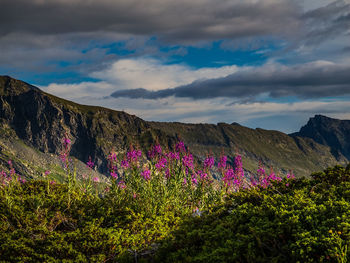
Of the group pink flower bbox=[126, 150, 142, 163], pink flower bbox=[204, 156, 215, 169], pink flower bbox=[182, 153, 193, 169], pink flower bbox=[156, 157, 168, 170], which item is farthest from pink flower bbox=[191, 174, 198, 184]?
pink flower bbox=[126, 150, 142, 163]

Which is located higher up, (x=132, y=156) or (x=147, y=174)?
(x=132, y=156)

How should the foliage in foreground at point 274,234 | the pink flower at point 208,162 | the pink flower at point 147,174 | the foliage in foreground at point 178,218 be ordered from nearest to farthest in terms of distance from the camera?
the foliage in foreground at point 274,234
the foliage in foreground at point 178,218
the pink flower at point 147,174
the pink flower at point 208,162

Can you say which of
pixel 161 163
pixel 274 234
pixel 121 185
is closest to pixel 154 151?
pixel 161 163

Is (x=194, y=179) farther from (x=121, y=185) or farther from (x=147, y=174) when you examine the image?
(x=121, y=185)

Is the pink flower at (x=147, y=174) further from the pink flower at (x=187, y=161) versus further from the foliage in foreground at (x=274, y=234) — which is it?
the foliage in foreground at (x=274, y=234)

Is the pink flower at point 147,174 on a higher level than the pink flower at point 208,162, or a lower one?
lower

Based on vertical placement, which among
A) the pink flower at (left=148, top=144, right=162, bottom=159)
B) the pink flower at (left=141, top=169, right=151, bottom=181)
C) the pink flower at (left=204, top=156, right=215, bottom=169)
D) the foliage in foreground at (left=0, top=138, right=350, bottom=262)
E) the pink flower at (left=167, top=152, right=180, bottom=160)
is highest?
the pink flower at (left=148, top=144, right=162, bottom=159)

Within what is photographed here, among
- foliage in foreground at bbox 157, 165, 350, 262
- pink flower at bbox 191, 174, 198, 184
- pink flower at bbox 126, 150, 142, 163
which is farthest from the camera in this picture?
pink flower at bbox 191, 174, 198, 184

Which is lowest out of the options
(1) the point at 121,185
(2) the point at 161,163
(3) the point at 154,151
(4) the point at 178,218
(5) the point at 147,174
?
(4) the point at 178,218

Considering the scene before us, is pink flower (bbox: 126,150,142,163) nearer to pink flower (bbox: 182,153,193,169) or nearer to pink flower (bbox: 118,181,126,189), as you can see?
pink flower (bbox: 118,181,126,189)

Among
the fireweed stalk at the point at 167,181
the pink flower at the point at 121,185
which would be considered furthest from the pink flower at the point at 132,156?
the pink flower at the point at 121,185

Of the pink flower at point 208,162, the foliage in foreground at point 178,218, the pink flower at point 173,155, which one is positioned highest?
the pink flower at point 173,155

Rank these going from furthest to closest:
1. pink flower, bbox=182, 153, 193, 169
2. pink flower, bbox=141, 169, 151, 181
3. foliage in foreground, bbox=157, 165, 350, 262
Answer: pink flower, bbox=182, 153, 193, 169 < pink flower, bbox=141, 169, 151, 181 < foliage in foreground, bbox=157, 165, 350, 262

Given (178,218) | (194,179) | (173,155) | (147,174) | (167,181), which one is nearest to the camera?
(178,218)
